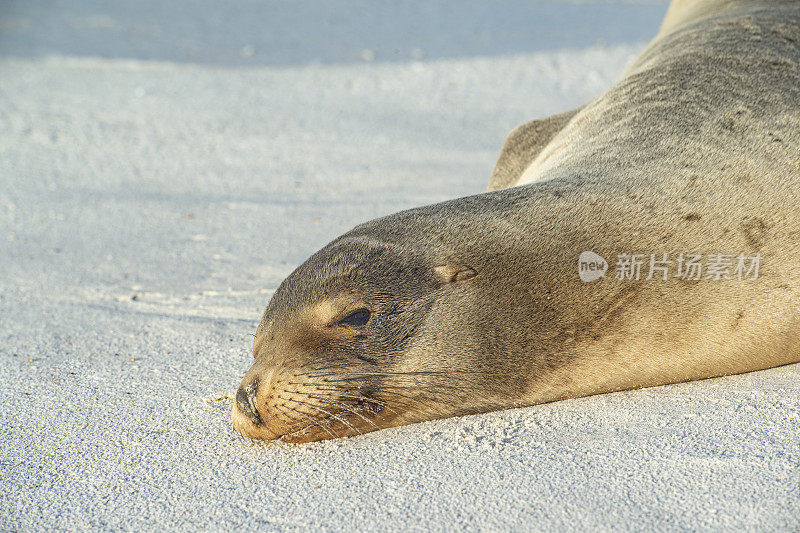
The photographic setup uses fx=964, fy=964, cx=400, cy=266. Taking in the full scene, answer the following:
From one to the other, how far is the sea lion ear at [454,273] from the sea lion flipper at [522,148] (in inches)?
63.9

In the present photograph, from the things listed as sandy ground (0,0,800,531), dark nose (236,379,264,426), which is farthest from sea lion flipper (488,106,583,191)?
dark nose (236,379,264,426)

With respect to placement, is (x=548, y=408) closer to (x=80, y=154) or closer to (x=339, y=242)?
(x=339, y=242)

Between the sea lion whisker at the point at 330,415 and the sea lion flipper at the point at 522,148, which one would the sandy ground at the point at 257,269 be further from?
the sea lion flipper at the point at 522,148

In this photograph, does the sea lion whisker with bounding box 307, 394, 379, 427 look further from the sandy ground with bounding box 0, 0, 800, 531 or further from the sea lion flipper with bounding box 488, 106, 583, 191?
the sea lion flipper with bounding box 488, 106, 583, 191

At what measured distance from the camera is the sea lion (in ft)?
9.22

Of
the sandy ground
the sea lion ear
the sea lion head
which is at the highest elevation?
the sea lion ear

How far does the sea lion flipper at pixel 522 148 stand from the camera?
448 cm

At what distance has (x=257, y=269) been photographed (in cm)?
451

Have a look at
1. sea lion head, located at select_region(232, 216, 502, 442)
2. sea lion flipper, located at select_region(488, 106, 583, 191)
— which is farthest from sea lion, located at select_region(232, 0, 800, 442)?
sea lion flipper, located at select_region(488, 106, 583, 191)

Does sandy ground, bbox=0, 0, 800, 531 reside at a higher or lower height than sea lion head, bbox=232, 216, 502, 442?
lower

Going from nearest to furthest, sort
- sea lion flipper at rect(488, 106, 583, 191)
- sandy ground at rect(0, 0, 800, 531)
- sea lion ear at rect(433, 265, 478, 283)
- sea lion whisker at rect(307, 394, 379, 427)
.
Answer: sandy ground at rect(0, 0, 800, 531) < sea lion whisker at rect(307, 394, 379, 427) < sea lion ear at rect(433, 265, 478, 283) < sea lion flipper at rect(488, 106, 583, 191)

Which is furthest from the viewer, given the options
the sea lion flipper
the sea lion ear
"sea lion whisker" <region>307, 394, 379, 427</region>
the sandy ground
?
the sea lion flipper

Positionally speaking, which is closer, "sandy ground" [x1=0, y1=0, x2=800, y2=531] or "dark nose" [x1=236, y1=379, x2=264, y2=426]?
"sandy ground" [x1=0, y1=0, x2=800, y2=531]

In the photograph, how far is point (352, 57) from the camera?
28.8 feet
